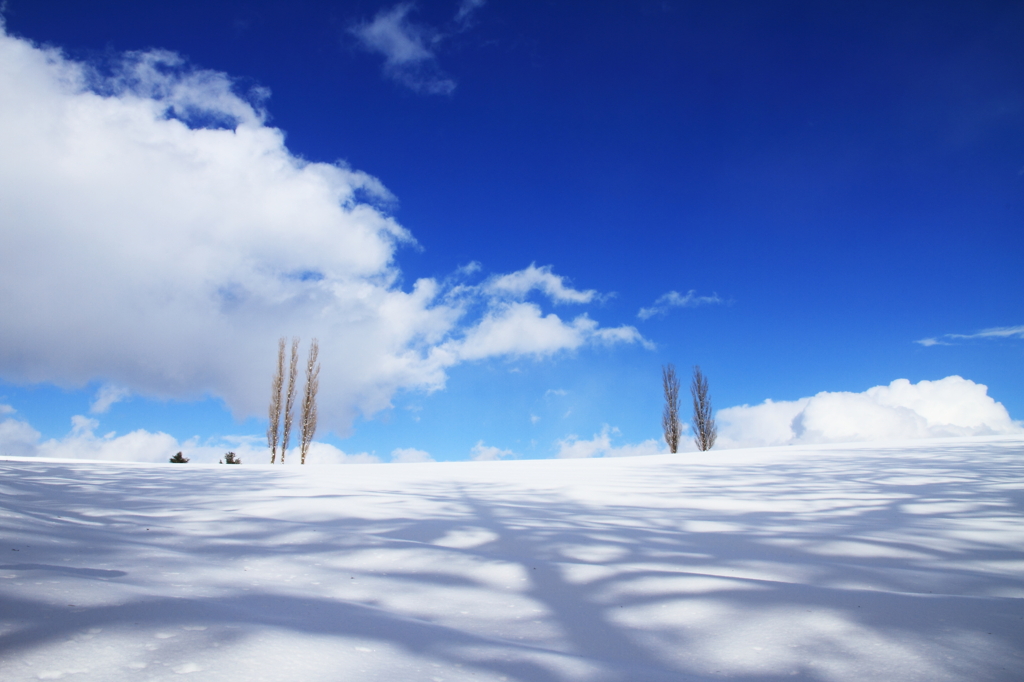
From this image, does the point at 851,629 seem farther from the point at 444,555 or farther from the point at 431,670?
the point at 444,555

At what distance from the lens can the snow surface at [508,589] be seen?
1081 mm

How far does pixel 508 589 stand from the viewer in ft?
5.66

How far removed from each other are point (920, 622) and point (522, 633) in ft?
3.69

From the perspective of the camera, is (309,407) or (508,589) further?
(309,407)

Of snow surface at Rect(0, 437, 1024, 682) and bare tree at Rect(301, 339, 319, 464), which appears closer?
snow surface at Rect(0, 437, 1024, 682)

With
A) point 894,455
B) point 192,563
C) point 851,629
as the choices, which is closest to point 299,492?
point 192,563

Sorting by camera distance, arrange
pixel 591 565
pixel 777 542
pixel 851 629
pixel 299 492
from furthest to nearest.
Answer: pixel 299 492
pixel 777 542
pixel 591 565
pixel 851 629

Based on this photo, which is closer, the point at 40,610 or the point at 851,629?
the point at 40,610

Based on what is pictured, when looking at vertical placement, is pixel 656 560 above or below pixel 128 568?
below

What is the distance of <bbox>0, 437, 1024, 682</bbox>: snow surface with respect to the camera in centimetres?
108

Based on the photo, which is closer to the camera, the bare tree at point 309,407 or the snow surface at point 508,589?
the snow surface at point 508,589

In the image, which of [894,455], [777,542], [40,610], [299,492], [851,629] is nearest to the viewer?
[40,610]

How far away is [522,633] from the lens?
1.37 m

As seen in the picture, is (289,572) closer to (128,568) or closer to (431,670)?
(128,568)
